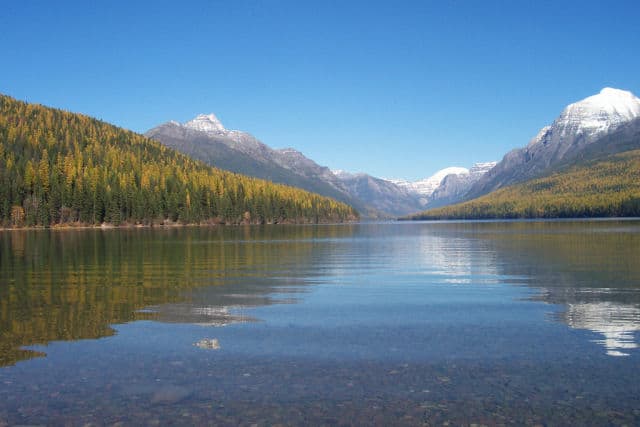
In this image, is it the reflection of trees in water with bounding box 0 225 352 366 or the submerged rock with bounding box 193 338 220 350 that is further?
the reflection of trees in water with bounding box 0 225 352 366

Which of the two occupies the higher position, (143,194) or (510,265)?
(143,194)

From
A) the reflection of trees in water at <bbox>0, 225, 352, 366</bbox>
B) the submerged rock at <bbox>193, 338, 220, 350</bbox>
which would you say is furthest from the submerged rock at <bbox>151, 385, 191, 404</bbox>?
the reflection of trees in water at <bbox>0, 225, 352, 366</bbox>

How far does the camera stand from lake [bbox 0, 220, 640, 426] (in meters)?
11.5

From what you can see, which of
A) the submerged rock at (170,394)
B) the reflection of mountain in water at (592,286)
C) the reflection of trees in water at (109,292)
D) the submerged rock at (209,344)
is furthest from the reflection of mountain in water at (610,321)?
the reflection of trees in water at (109,292)

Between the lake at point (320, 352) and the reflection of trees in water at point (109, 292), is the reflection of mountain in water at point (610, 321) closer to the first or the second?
the lake at point (320, 352)

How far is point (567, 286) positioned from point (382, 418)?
22.0m

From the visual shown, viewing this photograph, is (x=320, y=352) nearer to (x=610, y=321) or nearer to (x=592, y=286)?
(x=610, y=321)

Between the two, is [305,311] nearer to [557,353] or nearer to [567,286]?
[557,353]

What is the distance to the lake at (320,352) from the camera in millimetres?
11484

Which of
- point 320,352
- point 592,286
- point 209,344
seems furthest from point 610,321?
point 209,344

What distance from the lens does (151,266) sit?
1663 inches

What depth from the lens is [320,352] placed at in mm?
15922

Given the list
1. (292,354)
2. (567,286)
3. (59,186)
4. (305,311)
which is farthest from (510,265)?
(59,186)

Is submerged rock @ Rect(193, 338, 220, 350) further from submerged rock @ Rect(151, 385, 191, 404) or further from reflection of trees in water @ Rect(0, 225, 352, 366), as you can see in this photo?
submerged rock @ Rect(151, 385, 191, 404)
